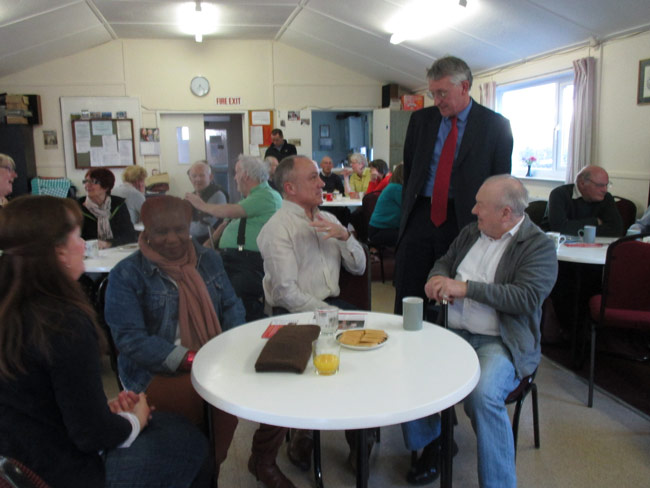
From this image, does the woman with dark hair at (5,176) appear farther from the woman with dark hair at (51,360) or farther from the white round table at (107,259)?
the woman with dark hair at (51,360)

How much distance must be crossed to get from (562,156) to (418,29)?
216 centimetres

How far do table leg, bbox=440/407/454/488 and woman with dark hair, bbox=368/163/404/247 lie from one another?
11.1ft

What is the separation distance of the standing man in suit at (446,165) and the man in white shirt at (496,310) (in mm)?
262

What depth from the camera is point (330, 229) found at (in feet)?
7.02

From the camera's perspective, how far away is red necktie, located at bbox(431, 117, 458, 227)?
2342 millimetres

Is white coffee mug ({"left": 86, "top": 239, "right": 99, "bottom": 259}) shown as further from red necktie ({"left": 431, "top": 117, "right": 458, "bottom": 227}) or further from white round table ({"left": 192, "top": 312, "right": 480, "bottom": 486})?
red necktie ({"left": 431, "top": 117, "right": 458, "bottom": 227})

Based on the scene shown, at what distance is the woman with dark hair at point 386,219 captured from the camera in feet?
15.8

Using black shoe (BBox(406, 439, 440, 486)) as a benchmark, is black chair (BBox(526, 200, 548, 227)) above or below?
above

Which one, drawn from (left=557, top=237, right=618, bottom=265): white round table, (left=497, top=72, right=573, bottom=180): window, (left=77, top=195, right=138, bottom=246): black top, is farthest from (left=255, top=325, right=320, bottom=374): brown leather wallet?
(left=497, top=72, right=573, bottom=180): window

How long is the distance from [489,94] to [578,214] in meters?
3.21

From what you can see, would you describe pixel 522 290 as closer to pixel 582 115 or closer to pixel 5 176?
pixel 5 176

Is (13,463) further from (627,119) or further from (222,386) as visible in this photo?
(627,119)

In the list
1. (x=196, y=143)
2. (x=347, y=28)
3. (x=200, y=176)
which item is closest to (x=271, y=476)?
(x=200, y=176)

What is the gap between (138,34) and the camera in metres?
7.90
